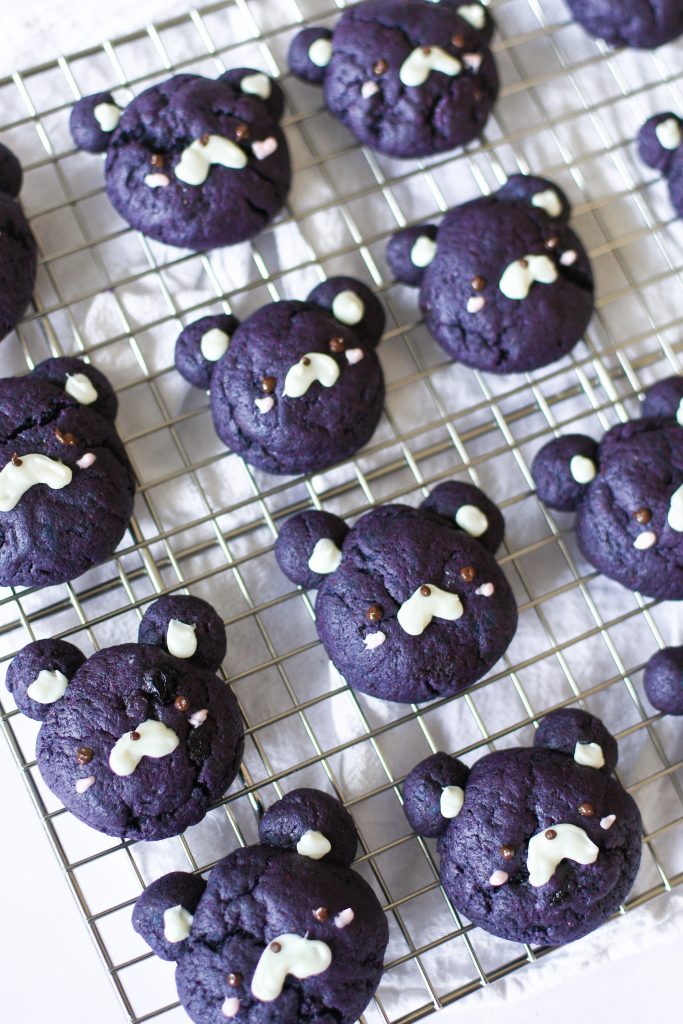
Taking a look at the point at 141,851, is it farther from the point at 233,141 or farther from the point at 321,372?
the point at 233,141

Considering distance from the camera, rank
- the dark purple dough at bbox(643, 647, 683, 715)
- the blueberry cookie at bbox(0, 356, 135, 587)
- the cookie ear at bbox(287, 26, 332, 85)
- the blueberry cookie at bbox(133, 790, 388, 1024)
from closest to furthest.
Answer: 1. the blueberry cookie at bbox(133, 790, 388, 1024)
2. the blueberry cookie at bbox(0, 356, 135, 587)
3. the dark purple dough at bbox(643, 647, 683, 715)
4. the cookie ear at bbox(287, 26, 332, 85)

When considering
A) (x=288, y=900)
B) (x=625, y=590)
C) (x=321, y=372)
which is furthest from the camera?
(x=625, y=590)

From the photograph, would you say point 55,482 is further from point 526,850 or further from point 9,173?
point 526,850

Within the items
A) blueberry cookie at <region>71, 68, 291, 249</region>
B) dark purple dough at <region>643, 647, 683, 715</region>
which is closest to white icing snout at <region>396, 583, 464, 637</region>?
dark purple dough at <region>643, 647, 683, 715</region>

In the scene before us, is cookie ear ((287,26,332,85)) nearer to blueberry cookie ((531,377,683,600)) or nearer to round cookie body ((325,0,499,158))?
round cookie body ((325,0,499,158))

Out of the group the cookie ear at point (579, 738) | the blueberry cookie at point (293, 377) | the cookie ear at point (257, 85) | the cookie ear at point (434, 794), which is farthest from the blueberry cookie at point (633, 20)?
the cookie ear at point (434, 794)

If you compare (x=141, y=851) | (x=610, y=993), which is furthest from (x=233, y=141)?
(x=610, y=993)

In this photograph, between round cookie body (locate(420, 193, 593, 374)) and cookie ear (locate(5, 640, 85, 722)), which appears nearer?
cookie ear (locate(5, 640, 85, 722))
